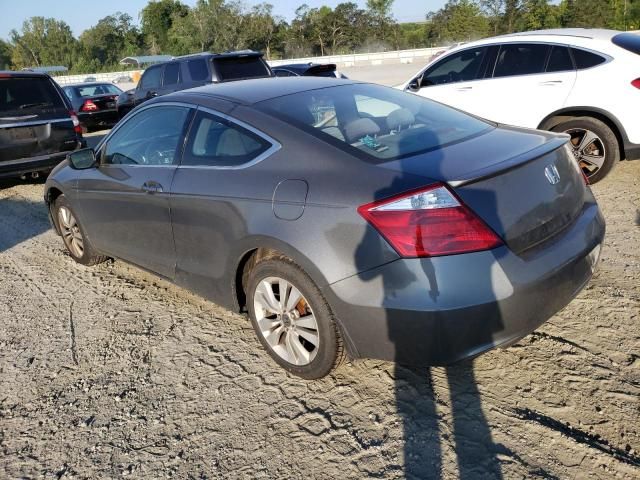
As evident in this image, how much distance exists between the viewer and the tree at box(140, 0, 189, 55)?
77750 mm

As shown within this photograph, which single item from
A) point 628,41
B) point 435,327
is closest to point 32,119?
point 435,327

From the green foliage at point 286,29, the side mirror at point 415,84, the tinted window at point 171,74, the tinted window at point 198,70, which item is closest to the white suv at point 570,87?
the side mirror at point 415,84

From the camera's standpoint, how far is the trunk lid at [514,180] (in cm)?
237

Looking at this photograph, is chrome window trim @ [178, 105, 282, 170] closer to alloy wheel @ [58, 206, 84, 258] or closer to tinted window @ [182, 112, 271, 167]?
tinted window @ [182, 112, 271, 167]

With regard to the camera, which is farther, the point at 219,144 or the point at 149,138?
the point at 149,138

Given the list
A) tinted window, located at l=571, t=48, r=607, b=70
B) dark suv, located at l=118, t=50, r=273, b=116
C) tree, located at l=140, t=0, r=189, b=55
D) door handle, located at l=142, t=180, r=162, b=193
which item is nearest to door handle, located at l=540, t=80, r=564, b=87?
tinted window, located at l=571, t=48, r=607, b=70

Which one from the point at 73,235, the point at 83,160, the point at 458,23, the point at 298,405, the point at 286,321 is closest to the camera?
the point at 298,405

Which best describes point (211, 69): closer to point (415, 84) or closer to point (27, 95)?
point (27, 95)

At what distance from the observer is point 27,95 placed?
759cm

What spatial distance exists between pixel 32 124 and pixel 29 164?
551 mm

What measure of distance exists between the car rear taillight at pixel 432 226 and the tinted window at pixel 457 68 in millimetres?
5042

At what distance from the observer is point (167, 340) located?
3527 mm

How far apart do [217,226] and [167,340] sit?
94 cm

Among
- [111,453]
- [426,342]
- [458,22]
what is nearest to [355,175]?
[426,342]
